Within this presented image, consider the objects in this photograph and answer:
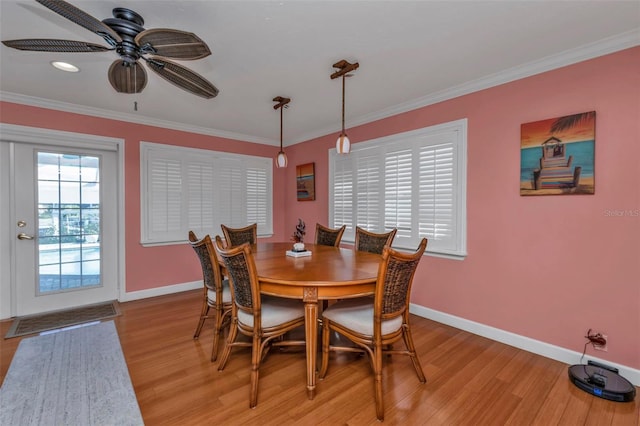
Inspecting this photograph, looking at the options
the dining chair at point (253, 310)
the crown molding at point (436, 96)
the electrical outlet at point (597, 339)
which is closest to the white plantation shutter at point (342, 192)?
the crown molding at point (436, 96)

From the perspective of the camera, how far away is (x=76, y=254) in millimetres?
3576

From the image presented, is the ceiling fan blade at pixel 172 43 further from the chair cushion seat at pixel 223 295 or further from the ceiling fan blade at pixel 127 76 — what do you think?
the chair cushion seat at pixel 223 295

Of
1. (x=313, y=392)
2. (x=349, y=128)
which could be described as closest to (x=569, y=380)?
(x=313, y=392)

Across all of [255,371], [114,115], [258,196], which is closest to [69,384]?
[255,371]

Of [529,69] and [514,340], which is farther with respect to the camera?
[514,340]

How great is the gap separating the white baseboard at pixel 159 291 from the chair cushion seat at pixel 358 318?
3.03m

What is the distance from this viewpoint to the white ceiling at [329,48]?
5.79ft

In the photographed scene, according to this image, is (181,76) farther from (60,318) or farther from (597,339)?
(597,339)

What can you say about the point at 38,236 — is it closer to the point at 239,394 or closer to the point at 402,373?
the point at 239,394

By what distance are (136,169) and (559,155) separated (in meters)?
4.71

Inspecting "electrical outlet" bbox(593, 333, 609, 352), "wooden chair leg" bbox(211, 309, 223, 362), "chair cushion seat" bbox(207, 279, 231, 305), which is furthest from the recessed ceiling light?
"electrical outlet" bbox(593, 333, 609, 352)

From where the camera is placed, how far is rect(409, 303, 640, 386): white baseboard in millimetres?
2074

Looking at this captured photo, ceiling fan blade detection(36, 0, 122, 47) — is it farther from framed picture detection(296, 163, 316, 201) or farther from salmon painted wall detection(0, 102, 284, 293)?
framed picture detection(296, 163, 316, 201)

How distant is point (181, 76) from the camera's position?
1.94m
